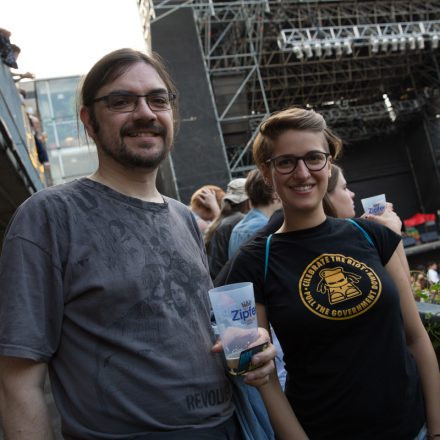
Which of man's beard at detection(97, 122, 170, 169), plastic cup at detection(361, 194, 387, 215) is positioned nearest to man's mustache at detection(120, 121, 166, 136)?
man's beard at detection(97, 122, 170, 169)

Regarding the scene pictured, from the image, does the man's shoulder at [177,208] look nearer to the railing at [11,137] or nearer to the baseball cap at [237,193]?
the baseball cap at [237,193]

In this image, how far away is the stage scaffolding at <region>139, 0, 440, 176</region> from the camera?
1584 cm

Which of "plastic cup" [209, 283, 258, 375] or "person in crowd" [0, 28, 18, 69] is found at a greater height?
"person in crowd" [0, 28, 18, 69]

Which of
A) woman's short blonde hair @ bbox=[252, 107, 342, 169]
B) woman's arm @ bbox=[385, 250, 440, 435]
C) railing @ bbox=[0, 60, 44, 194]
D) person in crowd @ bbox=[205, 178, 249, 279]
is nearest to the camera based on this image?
woman's arm @ bbox=[385, 250, 440, 435]

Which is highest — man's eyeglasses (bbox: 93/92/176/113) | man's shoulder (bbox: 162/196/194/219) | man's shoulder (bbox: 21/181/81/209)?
man's eyeglasses (bbox: 93/92/176/113)

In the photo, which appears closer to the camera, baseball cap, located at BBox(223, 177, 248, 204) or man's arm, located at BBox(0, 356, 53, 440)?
man's arm, located at BBox(0, 356, 53, 440)

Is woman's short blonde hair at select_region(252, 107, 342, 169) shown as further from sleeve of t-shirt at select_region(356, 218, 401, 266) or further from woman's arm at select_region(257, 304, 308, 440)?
woman's arm at select_region(257, 304, 308, 440)

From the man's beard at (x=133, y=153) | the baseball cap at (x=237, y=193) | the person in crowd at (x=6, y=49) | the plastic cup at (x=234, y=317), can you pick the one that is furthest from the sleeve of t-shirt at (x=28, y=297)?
the person in crowd at (x=6, y=49)

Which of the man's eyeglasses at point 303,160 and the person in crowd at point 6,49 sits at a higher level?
the person in crowd at point 6,49

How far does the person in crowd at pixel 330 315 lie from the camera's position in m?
1.55

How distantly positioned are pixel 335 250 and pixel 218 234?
185 centimetres

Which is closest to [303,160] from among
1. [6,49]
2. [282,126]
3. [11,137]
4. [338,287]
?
[282,126]


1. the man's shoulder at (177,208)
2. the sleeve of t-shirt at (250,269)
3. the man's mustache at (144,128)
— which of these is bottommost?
the sleeve of t-shirt at (250,269)

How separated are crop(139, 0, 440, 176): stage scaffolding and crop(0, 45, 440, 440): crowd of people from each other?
1411cm
